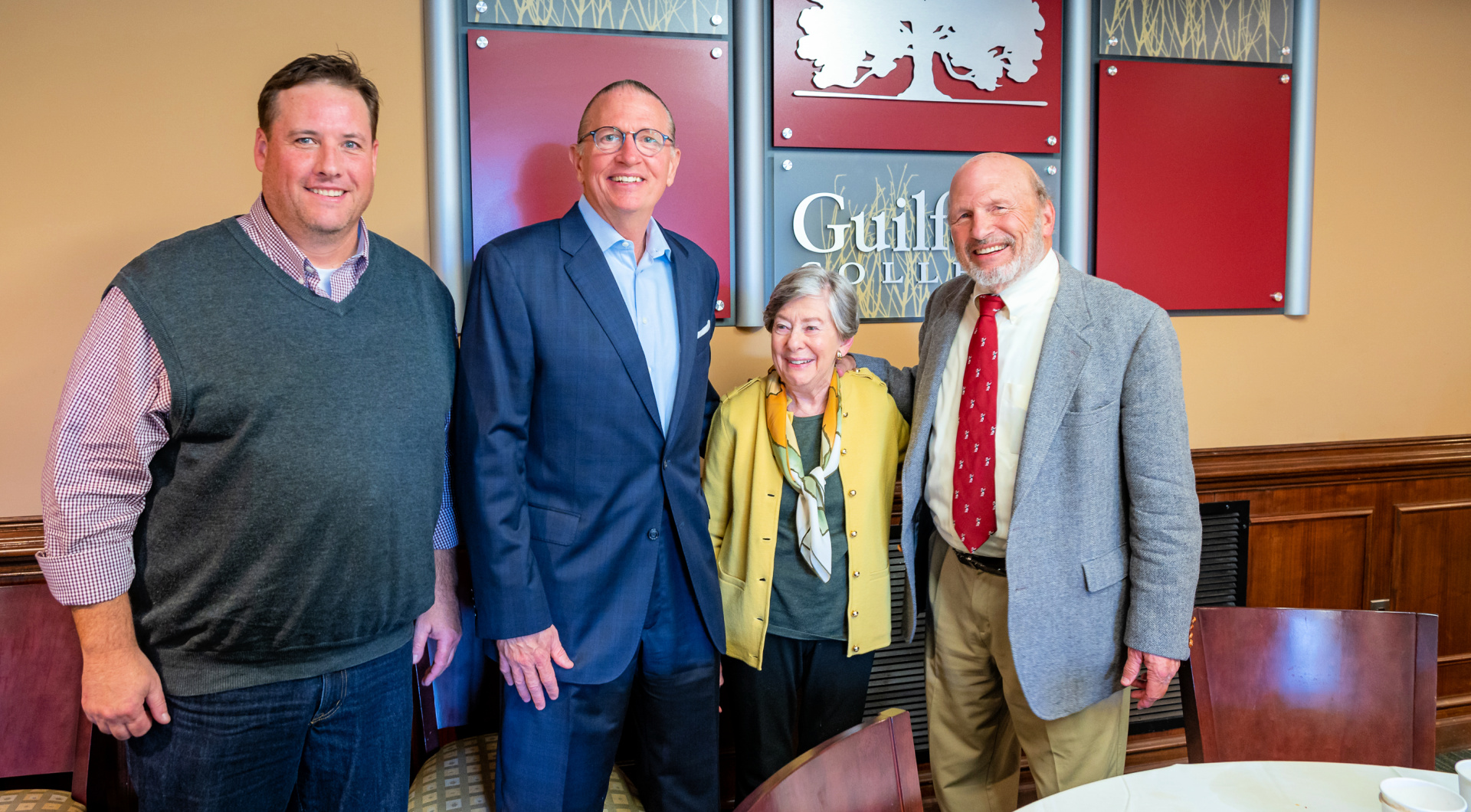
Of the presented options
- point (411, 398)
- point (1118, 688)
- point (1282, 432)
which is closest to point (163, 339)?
point (411, 398)

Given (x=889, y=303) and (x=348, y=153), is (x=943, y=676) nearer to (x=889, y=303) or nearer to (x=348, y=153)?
(x=889, y=303)

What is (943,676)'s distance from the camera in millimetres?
2129

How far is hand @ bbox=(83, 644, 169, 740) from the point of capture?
1448 millimetres

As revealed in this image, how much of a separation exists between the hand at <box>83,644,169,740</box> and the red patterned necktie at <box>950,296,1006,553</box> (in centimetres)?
161

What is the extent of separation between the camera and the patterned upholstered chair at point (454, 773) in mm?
2051

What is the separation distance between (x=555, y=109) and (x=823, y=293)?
93cm

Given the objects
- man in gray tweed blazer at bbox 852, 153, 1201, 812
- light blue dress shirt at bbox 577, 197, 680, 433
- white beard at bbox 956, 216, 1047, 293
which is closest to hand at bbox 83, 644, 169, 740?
light blue dress shirt at bbox 577, 197, 680, 433

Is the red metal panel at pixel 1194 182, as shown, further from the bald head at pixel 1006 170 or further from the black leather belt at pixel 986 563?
the black leather belt at pixel 986 563

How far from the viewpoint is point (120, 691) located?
1.45 m

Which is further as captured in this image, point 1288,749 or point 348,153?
point 1288,749

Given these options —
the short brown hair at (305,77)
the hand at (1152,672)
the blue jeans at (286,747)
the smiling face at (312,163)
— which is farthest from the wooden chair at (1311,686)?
the short brown hair at (305,77)

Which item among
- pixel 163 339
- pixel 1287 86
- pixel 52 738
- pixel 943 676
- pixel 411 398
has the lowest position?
pixel 52 738

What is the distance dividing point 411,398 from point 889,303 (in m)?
1.53

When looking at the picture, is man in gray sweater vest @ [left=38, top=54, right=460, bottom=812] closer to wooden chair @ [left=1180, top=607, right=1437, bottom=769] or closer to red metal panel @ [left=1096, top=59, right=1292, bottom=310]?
wooden chair @ [left=1180, top=607, right=1437, bottom=769]
